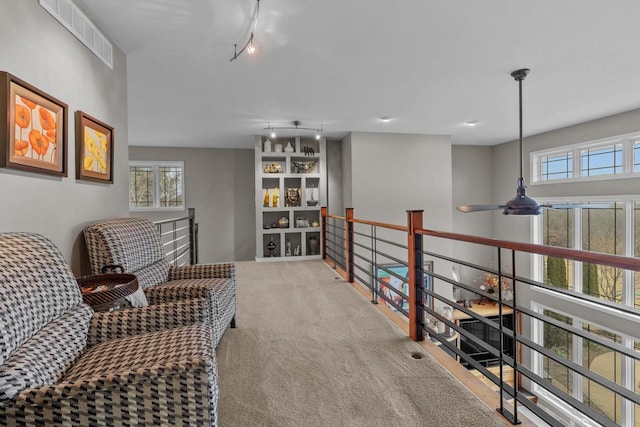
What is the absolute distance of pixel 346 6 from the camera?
2.20m

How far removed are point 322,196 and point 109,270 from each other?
178 inches

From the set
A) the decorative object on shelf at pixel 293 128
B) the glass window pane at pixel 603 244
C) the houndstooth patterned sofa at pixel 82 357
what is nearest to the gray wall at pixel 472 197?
the glass window pane at pixel 603 244

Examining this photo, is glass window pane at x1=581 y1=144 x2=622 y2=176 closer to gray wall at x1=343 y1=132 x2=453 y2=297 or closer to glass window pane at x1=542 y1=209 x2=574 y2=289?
glass window pane at x1=542 y1=209 x2=574 y2=289

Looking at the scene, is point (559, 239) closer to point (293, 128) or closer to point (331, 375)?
point (293, 128)

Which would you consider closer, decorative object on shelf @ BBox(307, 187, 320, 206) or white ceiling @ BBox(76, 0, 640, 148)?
white ceiling @ BBox(76, 0, 640, 148)

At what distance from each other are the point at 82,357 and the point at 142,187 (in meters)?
6.31

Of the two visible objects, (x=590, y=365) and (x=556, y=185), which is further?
(x=556, y=185)

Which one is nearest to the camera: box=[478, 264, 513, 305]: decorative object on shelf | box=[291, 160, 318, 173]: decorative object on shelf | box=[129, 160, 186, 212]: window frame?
box=[291, 160, 318, 173]: decorative object on shelf

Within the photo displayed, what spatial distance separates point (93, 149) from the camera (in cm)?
Answer: 232

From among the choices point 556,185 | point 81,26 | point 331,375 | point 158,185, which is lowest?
point 331,375

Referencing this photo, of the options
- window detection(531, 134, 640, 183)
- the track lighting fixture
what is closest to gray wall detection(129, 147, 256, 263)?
the track lighting fixture

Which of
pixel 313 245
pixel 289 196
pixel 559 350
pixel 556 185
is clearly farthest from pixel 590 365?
pixel 289 196

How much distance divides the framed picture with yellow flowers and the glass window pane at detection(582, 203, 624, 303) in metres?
6.43

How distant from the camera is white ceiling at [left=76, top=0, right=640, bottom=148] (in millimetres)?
2260
